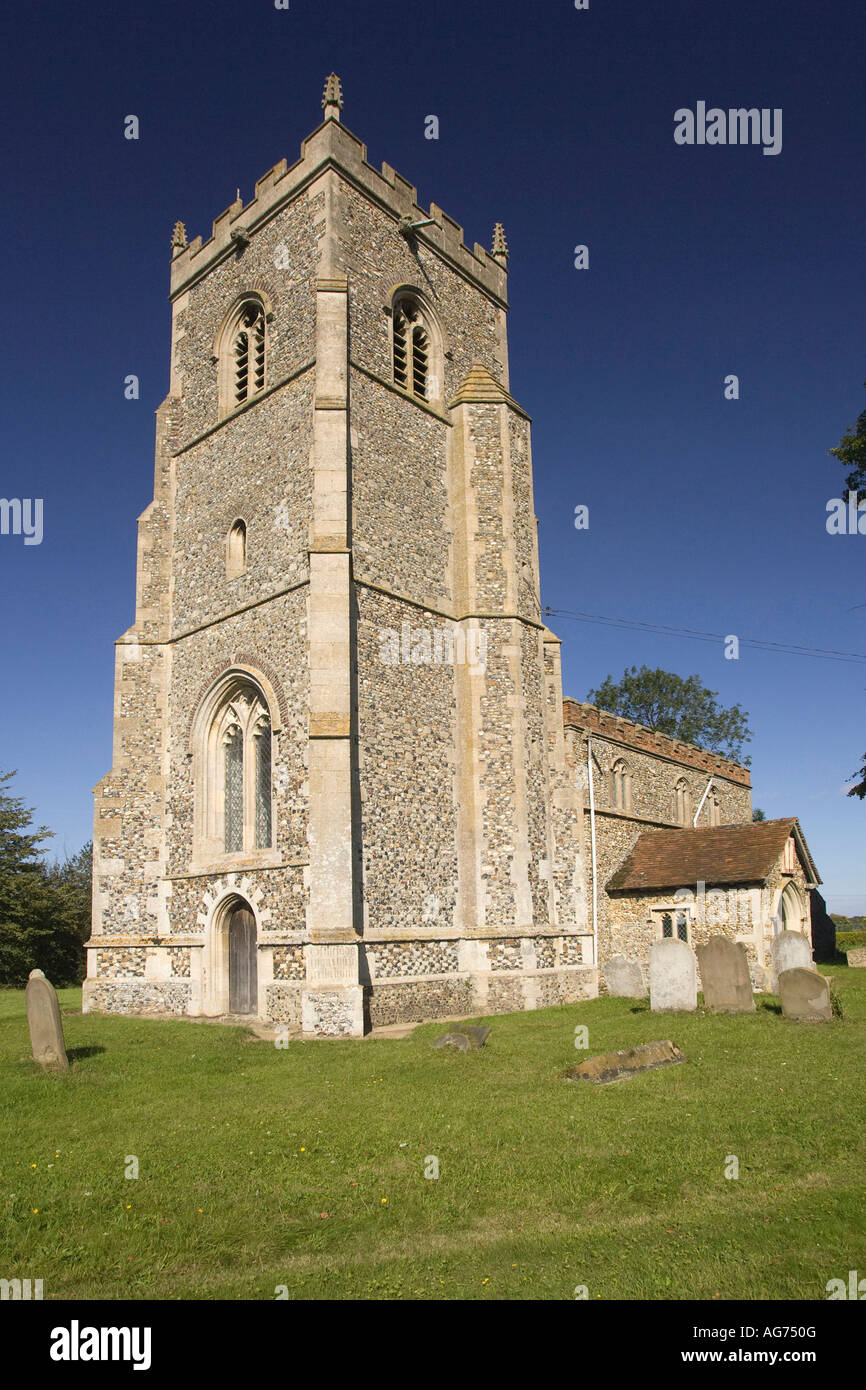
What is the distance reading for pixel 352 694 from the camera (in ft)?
52.5

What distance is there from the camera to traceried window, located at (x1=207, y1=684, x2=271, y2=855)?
56.9ft

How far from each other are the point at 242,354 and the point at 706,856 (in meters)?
15.6

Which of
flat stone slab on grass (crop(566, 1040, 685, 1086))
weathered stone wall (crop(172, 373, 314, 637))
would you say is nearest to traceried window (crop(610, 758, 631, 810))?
weathered stone wall (crop(172, 373, 314, 637))

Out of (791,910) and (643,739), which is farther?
(643,739)

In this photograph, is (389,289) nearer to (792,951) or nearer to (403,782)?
(403,782)

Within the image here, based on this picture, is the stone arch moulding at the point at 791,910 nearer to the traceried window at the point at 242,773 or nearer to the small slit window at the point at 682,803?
the small slit window at the point at 682,803

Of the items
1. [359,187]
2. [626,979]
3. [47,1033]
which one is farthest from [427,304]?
[47,1033]

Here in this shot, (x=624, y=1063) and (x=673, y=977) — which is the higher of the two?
(x=673, y=977)

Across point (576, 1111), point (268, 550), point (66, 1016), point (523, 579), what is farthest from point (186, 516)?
point (576, 1111)

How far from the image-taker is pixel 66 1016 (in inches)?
695

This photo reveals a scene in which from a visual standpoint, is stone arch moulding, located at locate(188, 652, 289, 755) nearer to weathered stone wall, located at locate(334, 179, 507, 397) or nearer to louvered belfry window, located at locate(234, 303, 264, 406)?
louvered belfry window, located at locate(234, 303, 264, 406)

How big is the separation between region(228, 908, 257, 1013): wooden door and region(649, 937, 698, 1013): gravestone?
7359mm

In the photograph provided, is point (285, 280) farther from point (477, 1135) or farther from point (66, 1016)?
point (477, 1135)

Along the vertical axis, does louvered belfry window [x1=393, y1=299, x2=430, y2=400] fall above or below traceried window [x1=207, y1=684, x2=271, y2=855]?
above
